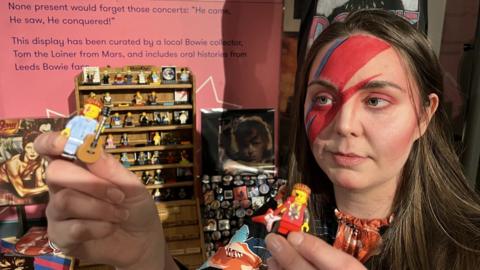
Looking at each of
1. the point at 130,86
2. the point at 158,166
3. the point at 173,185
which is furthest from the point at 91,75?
the point at 173,185

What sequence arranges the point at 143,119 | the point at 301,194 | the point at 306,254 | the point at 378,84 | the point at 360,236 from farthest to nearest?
the point at 143,119 → the point at 360,236 → the point at 378,84 → the point at 301,194 → the point at 306,254

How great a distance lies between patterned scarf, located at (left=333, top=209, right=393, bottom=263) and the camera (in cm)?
95

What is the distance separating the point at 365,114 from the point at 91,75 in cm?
131

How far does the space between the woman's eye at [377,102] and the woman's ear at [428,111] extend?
0.13m

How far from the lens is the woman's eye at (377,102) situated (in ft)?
2.90

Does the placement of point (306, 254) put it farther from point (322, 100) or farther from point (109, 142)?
point (109, 142)

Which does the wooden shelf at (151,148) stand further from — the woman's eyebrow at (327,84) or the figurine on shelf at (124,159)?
the woman's eyebrow at (327,84)

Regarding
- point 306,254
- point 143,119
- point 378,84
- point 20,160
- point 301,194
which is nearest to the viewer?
point 306,254

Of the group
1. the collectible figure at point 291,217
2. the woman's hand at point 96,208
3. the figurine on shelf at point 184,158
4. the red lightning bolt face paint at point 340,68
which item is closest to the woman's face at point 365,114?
the red lightning bolt face paint at point 340,68

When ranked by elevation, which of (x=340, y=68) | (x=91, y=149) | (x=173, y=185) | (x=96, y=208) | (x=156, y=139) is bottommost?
(x=173, y=185)

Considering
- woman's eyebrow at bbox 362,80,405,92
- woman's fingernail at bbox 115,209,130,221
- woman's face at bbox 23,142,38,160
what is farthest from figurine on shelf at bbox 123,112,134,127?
woman's eyebrow at bbox 362,80,405,92

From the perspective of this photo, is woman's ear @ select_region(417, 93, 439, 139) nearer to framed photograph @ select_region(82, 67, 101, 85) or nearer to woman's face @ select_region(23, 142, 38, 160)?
framed photograph @ select_region(82, 67, 101, 85)

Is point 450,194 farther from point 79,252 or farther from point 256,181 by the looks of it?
point 256,181

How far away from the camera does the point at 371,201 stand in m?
0.98
